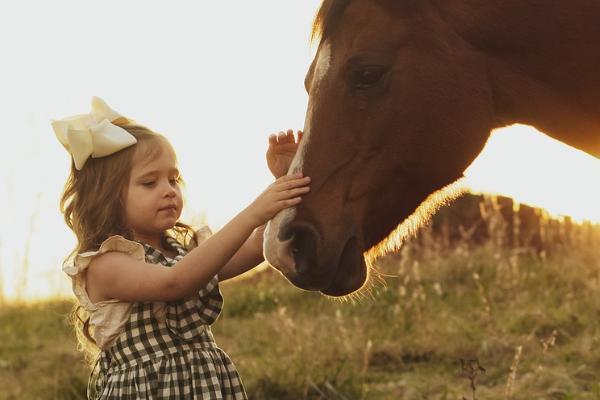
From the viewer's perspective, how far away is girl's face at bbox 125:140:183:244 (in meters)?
3.07

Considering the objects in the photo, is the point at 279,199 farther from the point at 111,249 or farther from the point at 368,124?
the point at 111,249

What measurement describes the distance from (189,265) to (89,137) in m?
0.57

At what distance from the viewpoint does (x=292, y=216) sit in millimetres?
2791

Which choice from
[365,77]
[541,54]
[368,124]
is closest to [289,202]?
[368,124]

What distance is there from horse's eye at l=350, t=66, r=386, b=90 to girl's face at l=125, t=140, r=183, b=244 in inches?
27.1

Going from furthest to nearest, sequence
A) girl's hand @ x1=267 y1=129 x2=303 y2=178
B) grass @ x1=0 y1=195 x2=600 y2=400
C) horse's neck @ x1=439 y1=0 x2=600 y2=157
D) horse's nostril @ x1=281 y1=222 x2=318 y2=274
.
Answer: grass @ x1=0 y1=195 x2=600 y2=400 < girl's hand @ x1=267 y1=129 x2=303 y2=178 < horse's neck @ x1=439 y1=0 x2=600 y2=157 < horse's nostril @ x1=281 y1=222 x2=318 y2=274

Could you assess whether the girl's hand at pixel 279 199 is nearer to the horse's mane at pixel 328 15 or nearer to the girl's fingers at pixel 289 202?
the girl's fingers at pixel 289 202

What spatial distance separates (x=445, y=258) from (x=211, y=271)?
14.8 ft

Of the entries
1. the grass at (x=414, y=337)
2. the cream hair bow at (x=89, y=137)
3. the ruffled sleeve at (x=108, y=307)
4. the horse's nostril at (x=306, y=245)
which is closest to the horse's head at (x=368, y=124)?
the horse's nostril at (x=306, y=245)

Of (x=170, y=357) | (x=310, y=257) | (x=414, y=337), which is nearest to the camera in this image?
(x=310, y=257)

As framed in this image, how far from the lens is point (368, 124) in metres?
2.86

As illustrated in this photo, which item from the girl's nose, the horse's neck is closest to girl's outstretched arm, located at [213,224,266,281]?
the girl's nose

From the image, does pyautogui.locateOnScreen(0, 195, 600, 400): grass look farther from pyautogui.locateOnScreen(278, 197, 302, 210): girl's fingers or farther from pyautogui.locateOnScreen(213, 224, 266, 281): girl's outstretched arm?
pyautogui.locateOnScreen(278, 197, 302, 210): girl's fingers

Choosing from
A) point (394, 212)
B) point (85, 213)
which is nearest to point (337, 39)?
point (394, 212)
